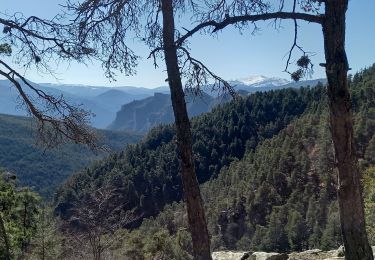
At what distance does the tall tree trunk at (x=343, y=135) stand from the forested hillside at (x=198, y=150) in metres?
94.6

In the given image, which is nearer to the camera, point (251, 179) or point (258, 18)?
point (258, 18)

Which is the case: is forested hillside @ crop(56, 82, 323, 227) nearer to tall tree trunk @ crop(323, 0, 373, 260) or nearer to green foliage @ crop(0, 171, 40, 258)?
green foliage @ crop(0, 171, 40, 258)

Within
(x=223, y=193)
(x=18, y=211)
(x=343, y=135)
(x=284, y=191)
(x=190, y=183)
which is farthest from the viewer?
(x=223, y=193)

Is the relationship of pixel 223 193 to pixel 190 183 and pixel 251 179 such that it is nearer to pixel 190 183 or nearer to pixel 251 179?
pixel 251 179

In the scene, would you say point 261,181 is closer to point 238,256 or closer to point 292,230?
point 292,230

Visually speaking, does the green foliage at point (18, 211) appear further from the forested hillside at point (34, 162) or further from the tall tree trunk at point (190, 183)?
the forested hillside at point (34, 162)

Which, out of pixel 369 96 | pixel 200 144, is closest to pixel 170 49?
pixel 369 96

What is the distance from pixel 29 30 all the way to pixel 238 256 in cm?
1066

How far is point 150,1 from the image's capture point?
518 centimetres

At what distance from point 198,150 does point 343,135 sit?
107 metres

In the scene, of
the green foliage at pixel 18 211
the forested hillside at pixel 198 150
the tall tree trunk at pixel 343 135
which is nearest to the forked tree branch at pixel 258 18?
the tall tree trunk at pixel 343 135

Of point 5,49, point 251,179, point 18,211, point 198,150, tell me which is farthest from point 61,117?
point 198,150

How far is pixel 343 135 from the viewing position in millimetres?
4320

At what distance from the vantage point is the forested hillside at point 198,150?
105 metres
